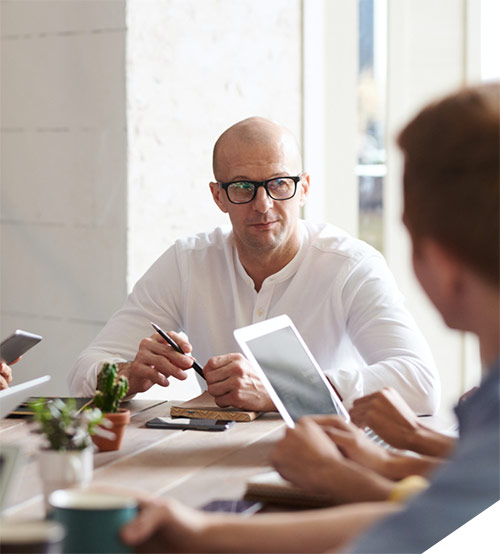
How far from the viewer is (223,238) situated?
2822 millimetres

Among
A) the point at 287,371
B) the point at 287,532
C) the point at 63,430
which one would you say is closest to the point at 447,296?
the point at 287,532

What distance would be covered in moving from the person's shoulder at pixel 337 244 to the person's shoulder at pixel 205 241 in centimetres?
26

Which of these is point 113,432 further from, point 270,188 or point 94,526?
point 270,188

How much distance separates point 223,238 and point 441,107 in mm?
1658

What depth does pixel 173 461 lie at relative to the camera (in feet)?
5.58

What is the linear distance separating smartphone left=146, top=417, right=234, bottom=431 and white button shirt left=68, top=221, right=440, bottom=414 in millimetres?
407

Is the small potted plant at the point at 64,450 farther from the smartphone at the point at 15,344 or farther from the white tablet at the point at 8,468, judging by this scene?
the smartphone at the point at 15,344

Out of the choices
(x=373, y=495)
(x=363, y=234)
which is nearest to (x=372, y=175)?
(x=363, y=234)

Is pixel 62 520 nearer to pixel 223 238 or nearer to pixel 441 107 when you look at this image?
pixel 441 107

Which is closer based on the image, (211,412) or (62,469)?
(62,469)

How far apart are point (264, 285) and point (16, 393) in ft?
3.48

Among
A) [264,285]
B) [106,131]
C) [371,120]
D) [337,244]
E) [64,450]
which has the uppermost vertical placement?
[371,120]

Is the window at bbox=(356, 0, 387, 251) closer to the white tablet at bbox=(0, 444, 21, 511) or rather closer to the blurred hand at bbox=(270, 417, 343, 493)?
the blurred hand at bbox=(270, 417, 343, 493)

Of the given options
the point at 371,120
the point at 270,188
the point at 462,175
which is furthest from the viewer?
the point at 371,120
